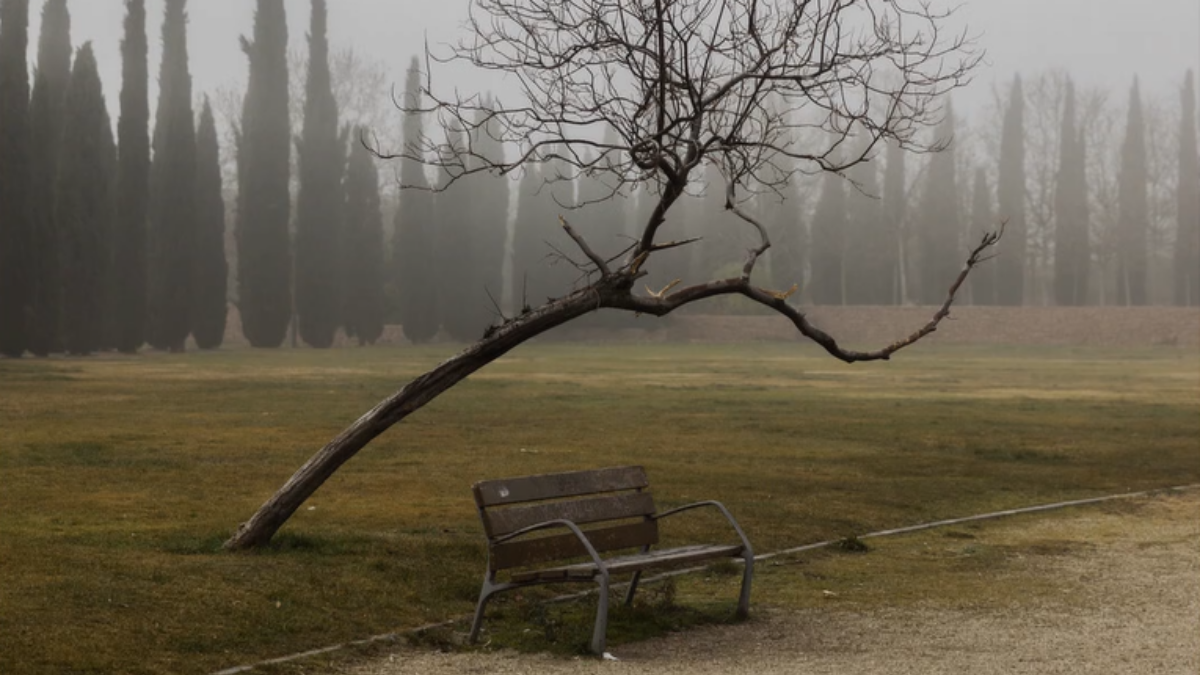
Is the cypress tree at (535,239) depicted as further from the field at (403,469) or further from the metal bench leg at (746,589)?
the metal bench leg at (746,589)

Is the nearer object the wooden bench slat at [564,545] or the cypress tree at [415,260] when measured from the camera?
the wooden bench slat at [564,545]

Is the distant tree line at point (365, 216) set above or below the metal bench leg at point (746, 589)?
above

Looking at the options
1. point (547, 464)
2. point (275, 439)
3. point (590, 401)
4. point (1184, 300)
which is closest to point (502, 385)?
point (590, 401)

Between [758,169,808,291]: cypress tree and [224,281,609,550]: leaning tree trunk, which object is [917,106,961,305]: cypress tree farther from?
[224,281,609,550]: leaning tree trunk

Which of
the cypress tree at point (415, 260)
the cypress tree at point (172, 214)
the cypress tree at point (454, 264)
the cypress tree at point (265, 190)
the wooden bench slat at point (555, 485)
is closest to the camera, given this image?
the wooden bench slat at point (555, 485)

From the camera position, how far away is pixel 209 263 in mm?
58438

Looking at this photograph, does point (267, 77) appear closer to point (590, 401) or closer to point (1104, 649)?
point (590, 401)

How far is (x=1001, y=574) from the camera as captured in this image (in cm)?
1096

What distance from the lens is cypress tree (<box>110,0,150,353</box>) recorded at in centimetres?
5341

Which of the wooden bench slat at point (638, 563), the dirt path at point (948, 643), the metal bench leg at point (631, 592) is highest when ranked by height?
the wooden bench slat at point (638, 563)

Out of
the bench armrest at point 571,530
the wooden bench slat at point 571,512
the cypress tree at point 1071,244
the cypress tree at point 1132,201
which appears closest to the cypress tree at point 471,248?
the cypress tree at point 1071,244

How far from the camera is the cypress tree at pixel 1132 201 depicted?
80.1m

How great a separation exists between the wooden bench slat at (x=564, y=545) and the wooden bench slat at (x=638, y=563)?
103 mm

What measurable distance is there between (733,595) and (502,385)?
23.8 meters
